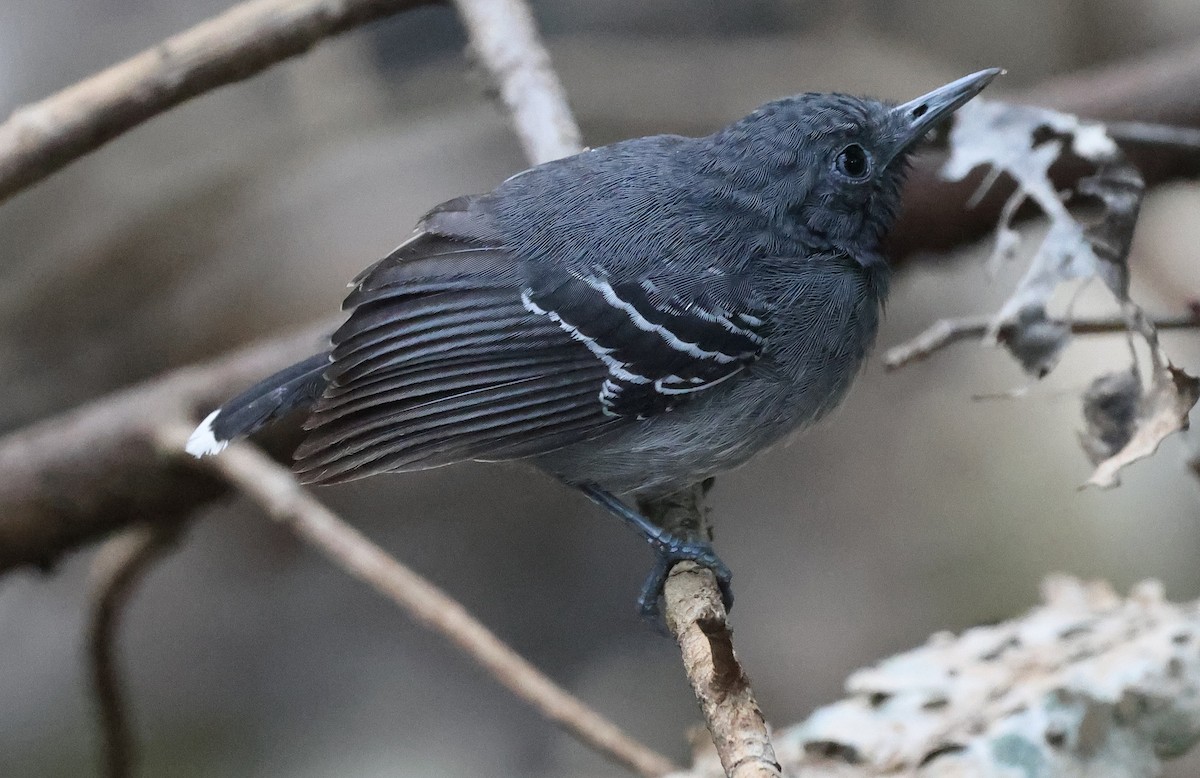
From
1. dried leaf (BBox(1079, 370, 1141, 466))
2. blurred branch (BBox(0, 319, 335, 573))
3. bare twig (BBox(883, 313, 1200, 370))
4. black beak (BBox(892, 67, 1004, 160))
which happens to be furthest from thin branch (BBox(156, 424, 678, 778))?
black beak (BBox(892, 67, 1004, 160))

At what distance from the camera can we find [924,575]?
233 inches

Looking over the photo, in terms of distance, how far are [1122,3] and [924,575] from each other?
3613mm

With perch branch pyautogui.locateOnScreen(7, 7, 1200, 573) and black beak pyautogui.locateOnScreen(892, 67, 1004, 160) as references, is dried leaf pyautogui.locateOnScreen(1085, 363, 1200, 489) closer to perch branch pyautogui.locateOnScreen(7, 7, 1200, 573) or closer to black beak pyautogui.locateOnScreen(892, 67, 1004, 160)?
black beak pyautogui.locateOnScreen(892, 67, 1004, 160)

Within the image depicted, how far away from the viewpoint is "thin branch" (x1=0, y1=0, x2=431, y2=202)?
9.58 feet

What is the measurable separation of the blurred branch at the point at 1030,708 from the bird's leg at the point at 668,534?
0.40 m

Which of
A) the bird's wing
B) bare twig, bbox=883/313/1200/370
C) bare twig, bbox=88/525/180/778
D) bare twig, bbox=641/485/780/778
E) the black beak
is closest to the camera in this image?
bare twig, bbox=641/485/780/778

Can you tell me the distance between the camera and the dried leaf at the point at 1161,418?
229 cm

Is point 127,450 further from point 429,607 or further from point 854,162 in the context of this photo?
point 854,162

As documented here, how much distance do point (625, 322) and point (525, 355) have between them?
0.87ft

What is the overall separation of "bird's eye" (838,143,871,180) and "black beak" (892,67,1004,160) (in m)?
0.09

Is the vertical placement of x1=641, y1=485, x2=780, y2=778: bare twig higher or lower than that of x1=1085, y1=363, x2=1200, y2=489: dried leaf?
lower

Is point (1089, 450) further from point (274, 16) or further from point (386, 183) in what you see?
point (386, 183)

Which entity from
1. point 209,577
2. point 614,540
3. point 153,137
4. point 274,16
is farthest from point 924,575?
point 153,137

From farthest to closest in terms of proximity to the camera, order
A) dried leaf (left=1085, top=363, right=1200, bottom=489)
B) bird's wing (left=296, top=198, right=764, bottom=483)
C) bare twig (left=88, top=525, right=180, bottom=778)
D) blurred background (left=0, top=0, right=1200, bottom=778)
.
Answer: blurred background (left=0, top=0, right=1200, bottom=778) < bare twig (left=88, top=525, right=180, bottom=778) < bird's wing (left=296, top=198, right=764, bottom=483) < dried leaf (left=1085, top=363, right=1200, bottom=489)
